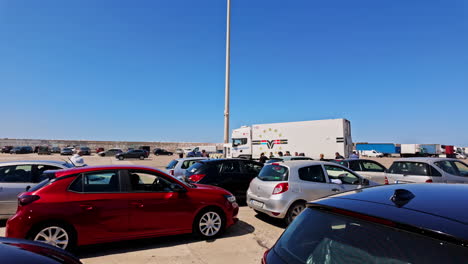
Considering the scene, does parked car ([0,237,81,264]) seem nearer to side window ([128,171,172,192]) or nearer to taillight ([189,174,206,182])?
side window ([128,171,172,192])

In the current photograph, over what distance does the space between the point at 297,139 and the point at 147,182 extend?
19.0m

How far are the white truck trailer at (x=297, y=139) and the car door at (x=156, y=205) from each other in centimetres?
1760

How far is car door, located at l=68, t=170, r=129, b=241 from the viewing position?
4.47 metres

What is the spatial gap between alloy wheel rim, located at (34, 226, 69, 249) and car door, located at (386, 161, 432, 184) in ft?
29.8

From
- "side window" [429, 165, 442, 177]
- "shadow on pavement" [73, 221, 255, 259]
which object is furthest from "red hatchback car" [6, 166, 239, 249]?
"side window" [429, 165, 442, 177]

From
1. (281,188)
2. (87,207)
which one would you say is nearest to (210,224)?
(281,188)

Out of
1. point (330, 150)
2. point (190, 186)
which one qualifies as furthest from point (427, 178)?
point (330, 150)

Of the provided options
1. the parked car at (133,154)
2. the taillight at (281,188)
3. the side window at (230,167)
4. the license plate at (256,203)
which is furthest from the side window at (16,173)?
the parked car at (133,154)

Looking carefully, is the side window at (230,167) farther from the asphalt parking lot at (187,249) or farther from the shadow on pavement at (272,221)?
the asphalt parking lot at (187,249)

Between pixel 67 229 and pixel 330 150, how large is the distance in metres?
19.6

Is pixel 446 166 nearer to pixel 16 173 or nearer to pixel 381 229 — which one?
pixel 381 229

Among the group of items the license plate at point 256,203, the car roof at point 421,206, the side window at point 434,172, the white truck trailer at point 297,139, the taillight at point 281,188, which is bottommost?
the license plate at point 256,203

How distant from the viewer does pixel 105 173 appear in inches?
194

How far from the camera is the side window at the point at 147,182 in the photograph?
5.04 metres
